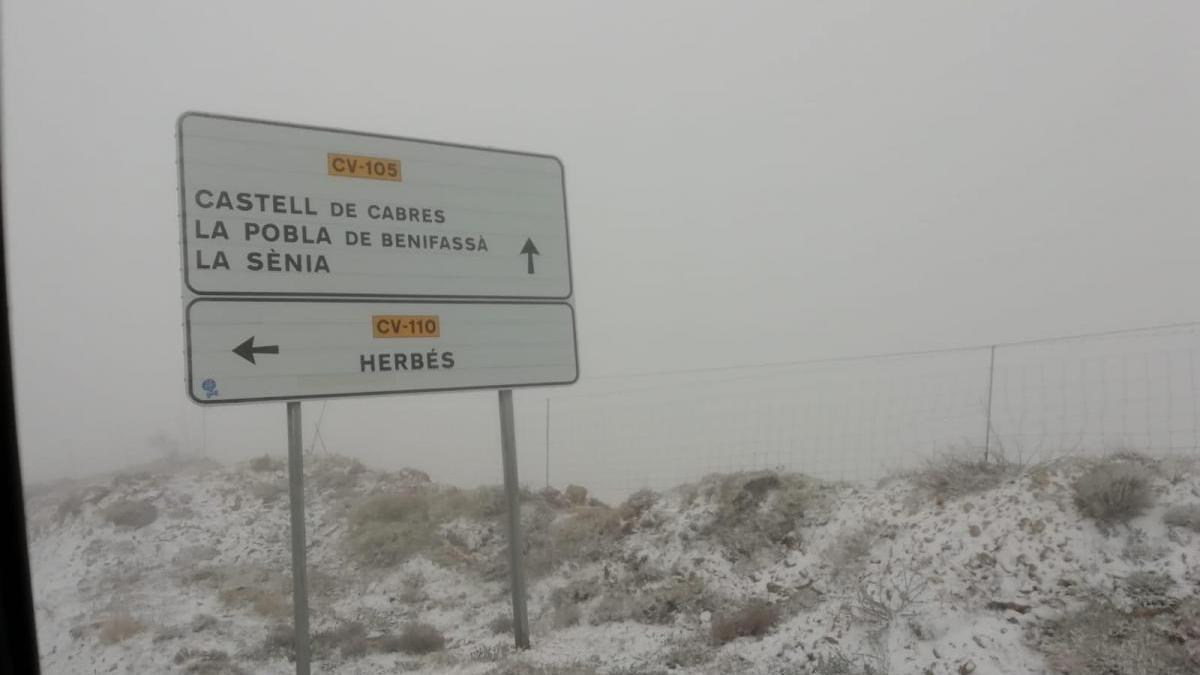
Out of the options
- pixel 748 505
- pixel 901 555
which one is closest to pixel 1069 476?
pixel 901 555

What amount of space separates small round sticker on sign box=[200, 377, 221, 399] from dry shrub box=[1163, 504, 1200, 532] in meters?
6.50

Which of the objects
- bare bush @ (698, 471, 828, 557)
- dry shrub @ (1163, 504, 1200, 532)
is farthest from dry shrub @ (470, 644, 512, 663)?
dry shrub @ (1163, 504, 1200, 532)

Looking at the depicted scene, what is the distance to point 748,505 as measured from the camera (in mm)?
7766

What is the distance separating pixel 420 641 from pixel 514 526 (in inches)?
47.5

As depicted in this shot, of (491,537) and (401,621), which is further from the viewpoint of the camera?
(491,537)

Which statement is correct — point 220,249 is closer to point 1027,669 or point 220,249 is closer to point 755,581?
point 755,581

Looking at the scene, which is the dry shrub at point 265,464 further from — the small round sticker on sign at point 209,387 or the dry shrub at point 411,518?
the small round sticker on sign at point 209,387

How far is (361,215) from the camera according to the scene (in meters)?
5.51

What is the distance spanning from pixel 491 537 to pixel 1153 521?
6518 millimetres

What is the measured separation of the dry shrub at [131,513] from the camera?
30.8 ft

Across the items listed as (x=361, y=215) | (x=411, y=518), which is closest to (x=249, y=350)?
(x=361, y=215)

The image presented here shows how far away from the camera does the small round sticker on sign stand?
15.2 ft

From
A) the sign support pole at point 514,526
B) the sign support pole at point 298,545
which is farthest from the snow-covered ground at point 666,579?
the sign support pole at point 298,545

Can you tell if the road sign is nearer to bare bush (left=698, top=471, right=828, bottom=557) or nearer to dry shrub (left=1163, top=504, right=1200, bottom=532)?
bare bush (left=698, top=471, right=828, bottom=557)
